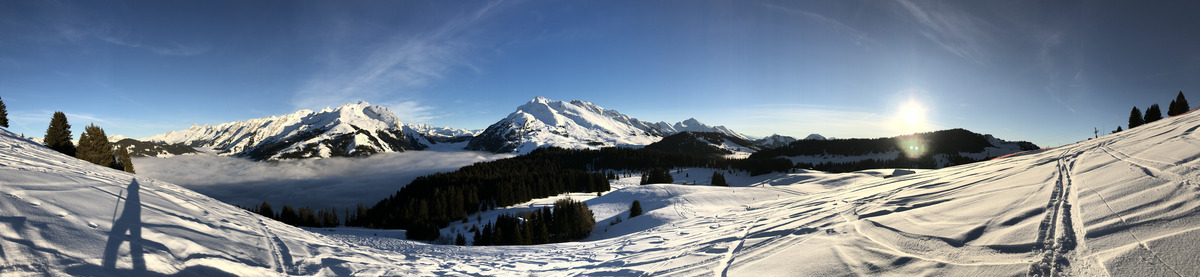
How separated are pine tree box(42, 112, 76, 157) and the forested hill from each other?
193 m

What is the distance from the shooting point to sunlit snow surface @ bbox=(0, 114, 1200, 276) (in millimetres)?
5352

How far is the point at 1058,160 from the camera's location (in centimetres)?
1145

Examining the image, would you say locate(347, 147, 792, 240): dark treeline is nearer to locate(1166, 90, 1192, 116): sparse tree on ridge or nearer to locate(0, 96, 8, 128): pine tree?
locate(0, 96, 8, 128): pine tree

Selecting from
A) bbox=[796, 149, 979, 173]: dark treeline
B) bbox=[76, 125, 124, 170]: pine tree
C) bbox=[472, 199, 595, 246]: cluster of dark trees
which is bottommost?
bbox=[472, 199, 595, 246]: cluster of dark trees

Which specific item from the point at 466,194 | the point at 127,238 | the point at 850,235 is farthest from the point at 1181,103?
the point at 466,194

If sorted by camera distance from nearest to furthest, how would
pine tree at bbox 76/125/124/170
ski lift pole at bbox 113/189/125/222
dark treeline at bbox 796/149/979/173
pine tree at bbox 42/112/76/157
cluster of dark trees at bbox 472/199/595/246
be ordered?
ski lift pole at bbox 113/189/125/222 → cluster of dark trees at bbox 472/199/595/246 → pine tree at bbox 42/112/76/157 → pine tree at bbox 76/125/124/170 → dark treeline at bbox 796/149/979/173

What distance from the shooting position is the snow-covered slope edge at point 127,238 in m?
5.62

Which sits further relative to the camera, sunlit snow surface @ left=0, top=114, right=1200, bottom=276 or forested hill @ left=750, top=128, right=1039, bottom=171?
forested hill @ left=750, top=128, right=1039, bottom=171

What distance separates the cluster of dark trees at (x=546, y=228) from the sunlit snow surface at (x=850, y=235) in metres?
32.5

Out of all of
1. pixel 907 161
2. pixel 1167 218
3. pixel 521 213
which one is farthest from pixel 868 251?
pixel 907 161

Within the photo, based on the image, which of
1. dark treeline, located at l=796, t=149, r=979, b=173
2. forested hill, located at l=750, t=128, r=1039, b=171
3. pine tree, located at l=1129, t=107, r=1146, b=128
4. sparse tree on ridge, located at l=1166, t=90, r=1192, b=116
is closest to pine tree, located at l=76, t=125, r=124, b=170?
sparse tree on ridge, located at l=1166, t=90, r=1192, b=116

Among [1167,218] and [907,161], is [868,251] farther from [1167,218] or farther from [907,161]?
[907,161]

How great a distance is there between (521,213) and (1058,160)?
5926 cm

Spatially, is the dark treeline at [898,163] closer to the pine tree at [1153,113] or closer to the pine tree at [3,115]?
the pine tree at [1153,113]
